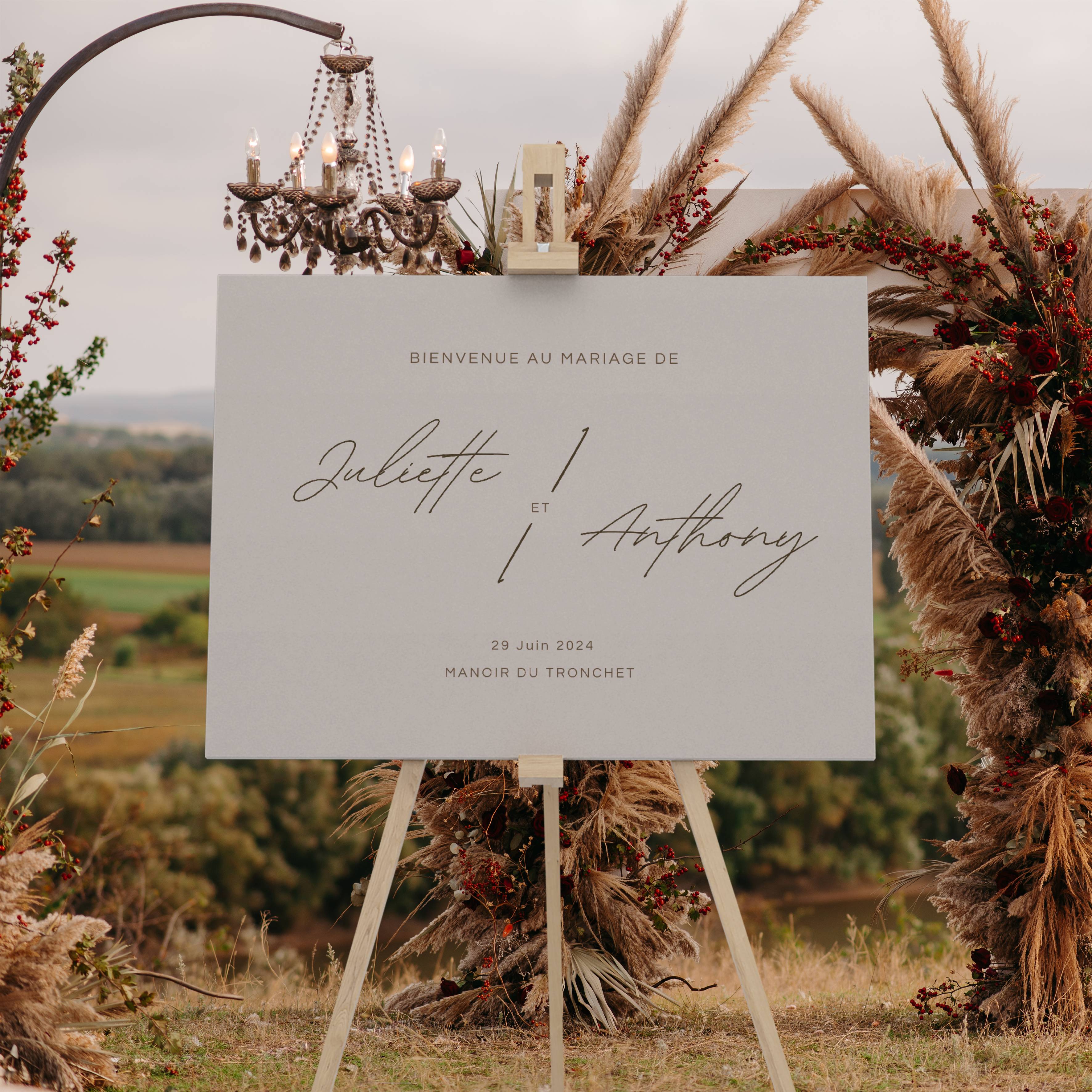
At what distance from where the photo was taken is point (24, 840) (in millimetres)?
2203

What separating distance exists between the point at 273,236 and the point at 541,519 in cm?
143

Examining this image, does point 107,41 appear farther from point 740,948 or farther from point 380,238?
point 740,948

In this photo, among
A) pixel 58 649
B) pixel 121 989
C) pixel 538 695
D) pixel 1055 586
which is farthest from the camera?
pixel 58 649

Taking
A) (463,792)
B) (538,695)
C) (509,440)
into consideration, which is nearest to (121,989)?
(463,792)

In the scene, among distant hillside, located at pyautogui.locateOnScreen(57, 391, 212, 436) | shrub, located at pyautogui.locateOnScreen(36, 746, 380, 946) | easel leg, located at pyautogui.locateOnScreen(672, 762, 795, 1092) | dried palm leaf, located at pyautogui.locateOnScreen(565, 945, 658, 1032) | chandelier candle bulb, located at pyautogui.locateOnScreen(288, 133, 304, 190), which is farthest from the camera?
distant hillside, located at pyautogui.locateOnScreen(57, 391, 212, 436)

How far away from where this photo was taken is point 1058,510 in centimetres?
234

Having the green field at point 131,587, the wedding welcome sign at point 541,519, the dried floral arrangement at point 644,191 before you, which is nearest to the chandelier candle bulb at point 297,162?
the dried floral arrangement at point 644,191

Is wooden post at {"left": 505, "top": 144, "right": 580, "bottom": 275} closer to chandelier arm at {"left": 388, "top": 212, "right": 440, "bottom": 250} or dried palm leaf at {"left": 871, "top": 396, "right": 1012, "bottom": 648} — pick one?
chandelier arm at {"left": 388, "top": 212, "right": 440, "bottom": 250}

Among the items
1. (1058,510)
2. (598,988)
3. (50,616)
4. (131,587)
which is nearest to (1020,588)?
(1058,510)

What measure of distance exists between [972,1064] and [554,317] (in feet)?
6.56

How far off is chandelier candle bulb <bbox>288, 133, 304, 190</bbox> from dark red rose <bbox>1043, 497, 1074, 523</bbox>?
7.23 ft

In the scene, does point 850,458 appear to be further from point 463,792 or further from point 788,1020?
point 788,1020

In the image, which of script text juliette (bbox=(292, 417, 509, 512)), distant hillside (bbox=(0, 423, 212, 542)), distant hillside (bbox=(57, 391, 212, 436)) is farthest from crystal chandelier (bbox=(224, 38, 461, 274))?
distant hillside (bbox=(57, 391, 212, 436))

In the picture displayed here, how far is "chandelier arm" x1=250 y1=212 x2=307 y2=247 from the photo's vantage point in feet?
8.80
